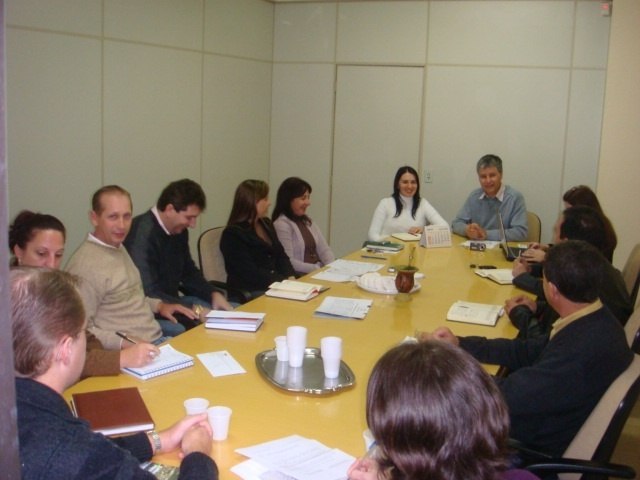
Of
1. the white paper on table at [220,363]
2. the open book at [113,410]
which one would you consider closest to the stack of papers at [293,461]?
the open book at [113,410]

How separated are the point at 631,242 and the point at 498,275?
2509 millimetres

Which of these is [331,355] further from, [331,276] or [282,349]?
[331,276]

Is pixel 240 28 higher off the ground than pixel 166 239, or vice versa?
pixel 240 28

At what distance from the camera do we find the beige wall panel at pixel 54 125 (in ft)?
14.6

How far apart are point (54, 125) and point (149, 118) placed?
0.97 m

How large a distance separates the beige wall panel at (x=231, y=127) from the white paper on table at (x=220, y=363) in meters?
4.02

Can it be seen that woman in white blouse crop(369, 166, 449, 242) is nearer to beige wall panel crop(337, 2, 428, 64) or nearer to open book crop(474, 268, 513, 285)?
open book crop(474, 268, 513, 285)

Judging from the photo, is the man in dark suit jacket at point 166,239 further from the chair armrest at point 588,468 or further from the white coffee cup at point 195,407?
the chair armrest at point 588,468

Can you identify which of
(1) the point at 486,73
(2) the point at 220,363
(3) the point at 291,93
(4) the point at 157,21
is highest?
(4) the point at 157,21

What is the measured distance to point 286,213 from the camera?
4887mm

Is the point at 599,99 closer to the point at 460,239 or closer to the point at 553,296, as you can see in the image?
the point at 460,239

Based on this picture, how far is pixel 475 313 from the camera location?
3.24m

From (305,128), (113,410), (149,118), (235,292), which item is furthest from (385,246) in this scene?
(113,410)

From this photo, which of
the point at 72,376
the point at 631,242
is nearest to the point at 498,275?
the point at 631,242
